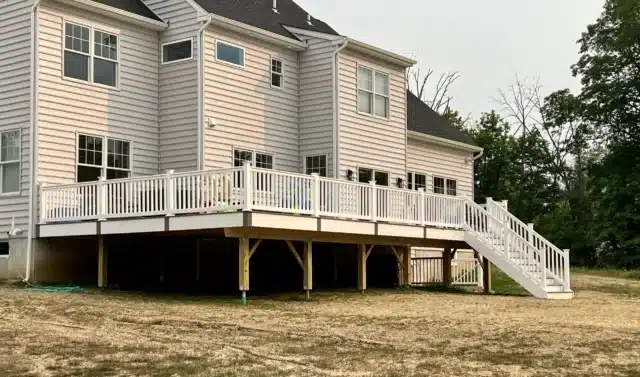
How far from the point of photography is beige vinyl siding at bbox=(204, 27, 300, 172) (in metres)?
21.1

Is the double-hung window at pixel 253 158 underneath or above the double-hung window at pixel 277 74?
underneath

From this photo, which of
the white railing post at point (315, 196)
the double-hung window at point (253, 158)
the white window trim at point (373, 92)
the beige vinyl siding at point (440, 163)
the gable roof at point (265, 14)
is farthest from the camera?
the beige vinyl siding at point (440, 163)

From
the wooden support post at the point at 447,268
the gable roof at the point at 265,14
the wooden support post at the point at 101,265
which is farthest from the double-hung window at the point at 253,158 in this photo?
the wooden support post at the point at 447,268

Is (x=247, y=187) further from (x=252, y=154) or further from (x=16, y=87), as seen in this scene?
(x=16, y=87)

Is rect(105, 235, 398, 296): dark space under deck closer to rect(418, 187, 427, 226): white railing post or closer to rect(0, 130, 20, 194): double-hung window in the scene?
rect(0, 130, 20, 194): double-hung window

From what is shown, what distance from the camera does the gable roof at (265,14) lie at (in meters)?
22.1

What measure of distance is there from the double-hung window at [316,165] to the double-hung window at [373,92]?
181 cm

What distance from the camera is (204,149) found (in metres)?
20.7

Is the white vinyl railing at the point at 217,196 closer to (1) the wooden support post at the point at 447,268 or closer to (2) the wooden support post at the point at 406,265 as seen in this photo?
(2) the wooden support post at the point at 406,265

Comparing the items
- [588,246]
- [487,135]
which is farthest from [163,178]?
[487,135]

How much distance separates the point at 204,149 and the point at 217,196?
4159 millimetres

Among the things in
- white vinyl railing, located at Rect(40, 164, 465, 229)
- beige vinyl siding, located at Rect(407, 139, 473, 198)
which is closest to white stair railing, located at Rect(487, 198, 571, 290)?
white vinyl railing, located at Rect(40, 164, 465, 229)

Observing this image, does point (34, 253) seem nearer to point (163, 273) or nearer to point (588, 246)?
point (163, 273)

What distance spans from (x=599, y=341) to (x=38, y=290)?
36.1 feet
